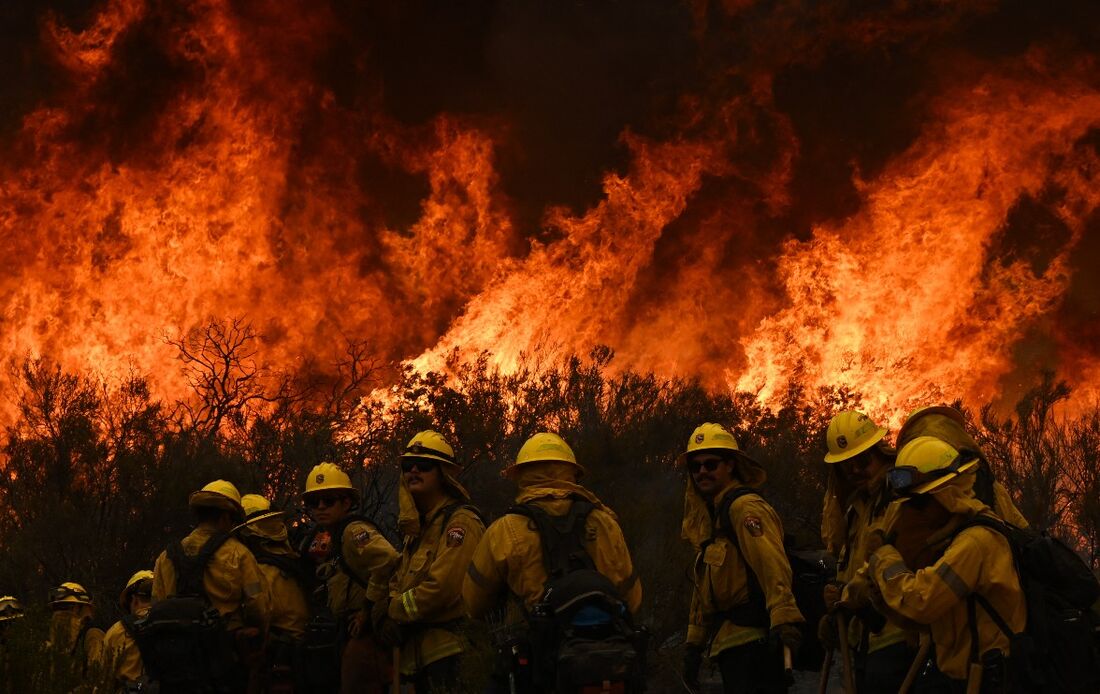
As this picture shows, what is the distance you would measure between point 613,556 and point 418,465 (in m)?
1.51

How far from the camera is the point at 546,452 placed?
698 centimetres

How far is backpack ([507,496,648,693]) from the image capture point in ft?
Answer: 19.5

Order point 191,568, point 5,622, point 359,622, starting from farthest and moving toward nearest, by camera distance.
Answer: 1. point 5,622
2. point 191,568
3. point 359,622

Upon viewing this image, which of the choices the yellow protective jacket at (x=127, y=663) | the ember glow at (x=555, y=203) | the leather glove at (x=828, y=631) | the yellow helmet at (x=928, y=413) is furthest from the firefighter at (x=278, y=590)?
the ember glow at (x=555, y=203)

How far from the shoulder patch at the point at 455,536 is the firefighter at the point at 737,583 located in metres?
1.30

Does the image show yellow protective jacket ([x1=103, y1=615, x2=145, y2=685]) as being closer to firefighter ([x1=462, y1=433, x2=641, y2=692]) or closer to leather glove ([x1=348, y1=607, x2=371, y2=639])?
leather glove ([x1=348, y1=607, x2=371, y2=639])

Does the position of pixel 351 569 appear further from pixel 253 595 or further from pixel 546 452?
pixel 546 452

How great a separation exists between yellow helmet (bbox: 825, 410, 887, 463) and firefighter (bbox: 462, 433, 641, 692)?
1.26 m

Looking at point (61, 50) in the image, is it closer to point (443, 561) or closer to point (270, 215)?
point (270, 215)

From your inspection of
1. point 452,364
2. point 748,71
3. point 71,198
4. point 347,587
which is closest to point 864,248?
point 748,71

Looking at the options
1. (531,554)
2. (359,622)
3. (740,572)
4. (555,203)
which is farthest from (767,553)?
(555,203)

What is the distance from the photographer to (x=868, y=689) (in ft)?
20.9

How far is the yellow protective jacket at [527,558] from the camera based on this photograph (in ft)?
21.7

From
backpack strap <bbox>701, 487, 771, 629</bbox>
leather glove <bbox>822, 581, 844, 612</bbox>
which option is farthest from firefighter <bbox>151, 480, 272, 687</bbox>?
leather glove <bbox>822, 581, 844, 612</bbox>
